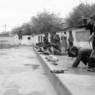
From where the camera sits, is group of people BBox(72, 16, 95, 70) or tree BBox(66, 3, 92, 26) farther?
tree BBox(66, 3, 92, 26)

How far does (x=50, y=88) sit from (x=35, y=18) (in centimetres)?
4261

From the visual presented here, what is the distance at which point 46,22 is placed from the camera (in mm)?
44688

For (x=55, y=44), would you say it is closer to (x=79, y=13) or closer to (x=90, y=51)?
(x=90, y=51)

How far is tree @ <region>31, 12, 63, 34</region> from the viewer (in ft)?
Result: 144

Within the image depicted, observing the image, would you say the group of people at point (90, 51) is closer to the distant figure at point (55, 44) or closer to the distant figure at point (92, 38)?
the distant figure at point (92, 38)

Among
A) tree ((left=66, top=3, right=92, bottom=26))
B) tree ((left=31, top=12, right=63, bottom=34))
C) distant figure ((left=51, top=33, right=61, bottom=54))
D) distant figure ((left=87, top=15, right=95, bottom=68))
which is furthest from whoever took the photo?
tree ((left=31, top=12, right=63, bottom=34))

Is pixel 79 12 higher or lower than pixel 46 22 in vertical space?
higher

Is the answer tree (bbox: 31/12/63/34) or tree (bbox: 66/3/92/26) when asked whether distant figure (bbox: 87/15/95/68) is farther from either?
tree (bbox: 31/12/63/34)

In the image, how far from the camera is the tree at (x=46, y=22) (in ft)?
144

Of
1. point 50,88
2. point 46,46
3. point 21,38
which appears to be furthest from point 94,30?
point 21,38

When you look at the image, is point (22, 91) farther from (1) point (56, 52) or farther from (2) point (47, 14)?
(2) point (47, 14)

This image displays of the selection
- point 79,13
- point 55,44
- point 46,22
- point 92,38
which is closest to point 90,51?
point 92,38

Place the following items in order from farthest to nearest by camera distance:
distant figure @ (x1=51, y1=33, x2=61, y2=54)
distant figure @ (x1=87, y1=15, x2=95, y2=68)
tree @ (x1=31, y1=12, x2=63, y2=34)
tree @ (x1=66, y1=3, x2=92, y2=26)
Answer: tree @ (x1=31, y1=12, x2=63, y2=34)
tree @ (x1=66, y1=3, x2=92, y2=26)
distant figure @ (x1=51, y1=33, x2=61, y2=54)
distant figure @ (x1=87, y1=15, x2=95, y2=68)

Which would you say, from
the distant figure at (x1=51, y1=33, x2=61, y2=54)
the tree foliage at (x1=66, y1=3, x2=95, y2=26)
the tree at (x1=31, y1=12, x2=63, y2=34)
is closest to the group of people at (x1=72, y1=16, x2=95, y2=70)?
the distant figure at (x1=51, y1=33, x2=61, y2=54)
